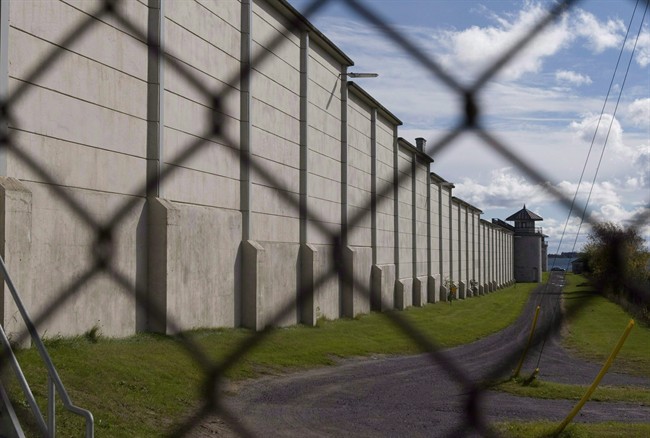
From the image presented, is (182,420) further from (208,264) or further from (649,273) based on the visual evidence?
(649,273)

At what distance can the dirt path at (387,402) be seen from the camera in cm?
696

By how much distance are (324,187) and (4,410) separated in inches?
72.1

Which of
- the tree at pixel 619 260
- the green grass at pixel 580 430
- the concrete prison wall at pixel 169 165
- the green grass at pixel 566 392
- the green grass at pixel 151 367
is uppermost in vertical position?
the concrete prison wall at pixel 169 165

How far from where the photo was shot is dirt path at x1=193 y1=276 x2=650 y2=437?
22.8ft

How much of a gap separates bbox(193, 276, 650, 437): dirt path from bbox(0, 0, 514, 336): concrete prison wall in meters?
0.95

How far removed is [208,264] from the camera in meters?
8.15

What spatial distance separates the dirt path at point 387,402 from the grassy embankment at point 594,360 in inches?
8.1

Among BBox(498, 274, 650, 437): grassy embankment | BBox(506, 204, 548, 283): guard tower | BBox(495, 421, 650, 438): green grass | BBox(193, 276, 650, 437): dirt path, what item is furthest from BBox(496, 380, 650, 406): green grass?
BBox(506, 204, 548, 283): guard tower

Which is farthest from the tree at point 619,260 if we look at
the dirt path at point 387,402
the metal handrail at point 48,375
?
the dirt path at point 387,402

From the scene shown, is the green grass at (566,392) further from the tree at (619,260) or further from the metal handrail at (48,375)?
the tree at (619,260)

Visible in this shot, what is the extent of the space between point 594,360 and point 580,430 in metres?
5.15

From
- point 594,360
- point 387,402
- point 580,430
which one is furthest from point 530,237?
point 594,360

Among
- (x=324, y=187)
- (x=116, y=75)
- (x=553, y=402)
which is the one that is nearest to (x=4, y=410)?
(x=324, y=187)

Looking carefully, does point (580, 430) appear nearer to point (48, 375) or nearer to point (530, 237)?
point (48, 375)
